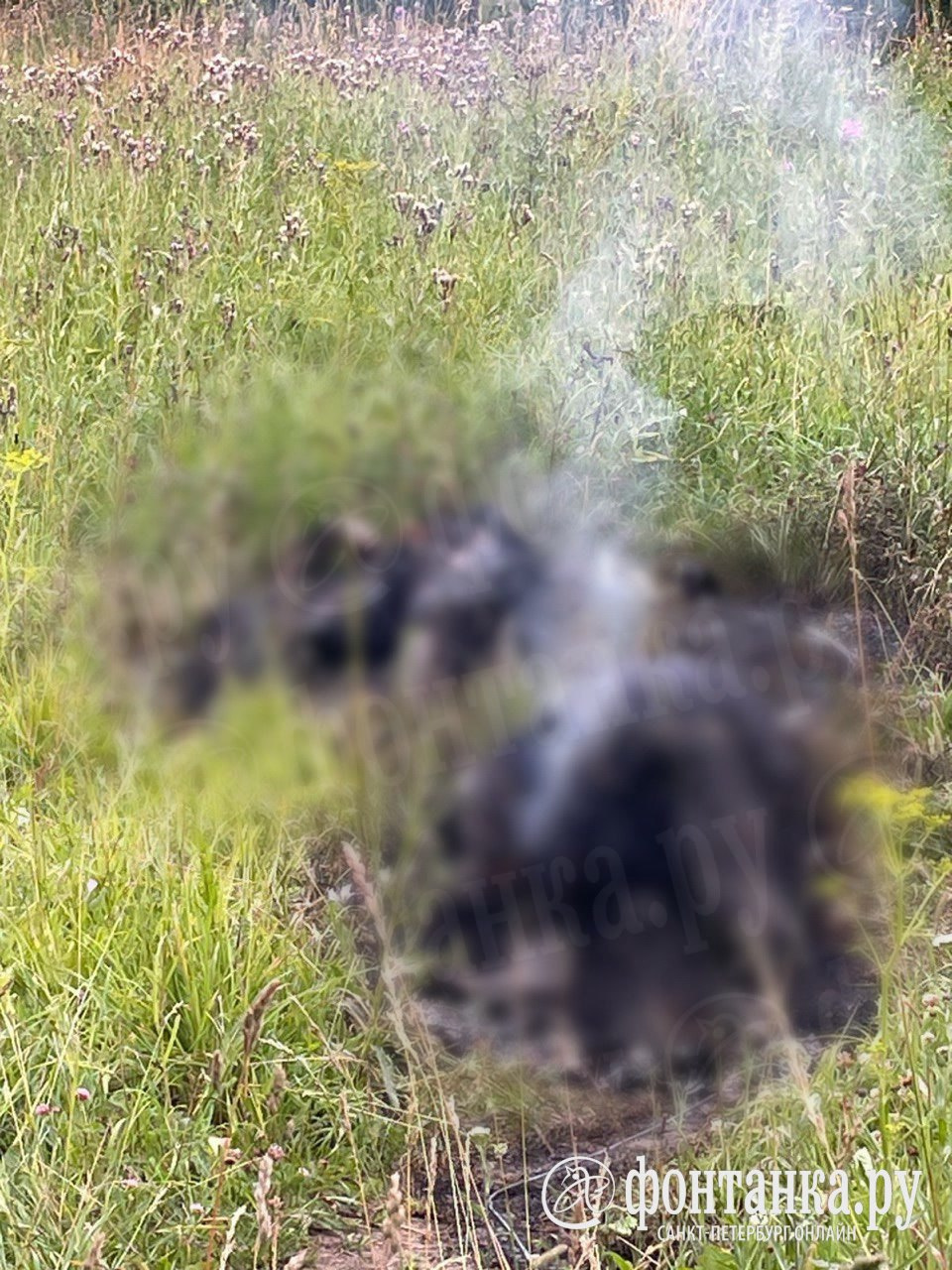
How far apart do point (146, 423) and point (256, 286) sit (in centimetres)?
70

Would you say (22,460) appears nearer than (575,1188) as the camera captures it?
No

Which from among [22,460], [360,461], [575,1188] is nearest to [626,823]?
[575,1188]

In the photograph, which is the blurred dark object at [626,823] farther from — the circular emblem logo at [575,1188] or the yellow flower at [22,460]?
the yellow flower at [22,460]

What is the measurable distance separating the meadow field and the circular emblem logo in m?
0.04

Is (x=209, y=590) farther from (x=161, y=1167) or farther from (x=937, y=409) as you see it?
(x=937, y=409)

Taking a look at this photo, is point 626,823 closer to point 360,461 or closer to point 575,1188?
point 575,1188

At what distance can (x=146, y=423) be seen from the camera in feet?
10.8

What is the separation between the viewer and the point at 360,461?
9.50 feet

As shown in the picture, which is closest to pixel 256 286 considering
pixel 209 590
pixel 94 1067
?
pixel 209 590

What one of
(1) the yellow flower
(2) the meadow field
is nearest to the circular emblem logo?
(2) the meadow field

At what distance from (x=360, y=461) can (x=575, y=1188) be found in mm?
1609

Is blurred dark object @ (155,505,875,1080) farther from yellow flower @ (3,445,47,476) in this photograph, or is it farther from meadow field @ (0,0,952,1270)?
yellow flower @ (3,445,47,476)

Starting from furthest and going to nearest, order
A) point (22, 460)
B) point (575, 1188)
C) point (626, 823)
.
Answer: point (22, 460), point (626, 823), point (575, 1188)

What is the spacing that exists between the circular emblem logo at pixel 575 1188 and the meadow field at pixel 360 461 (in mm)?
40
